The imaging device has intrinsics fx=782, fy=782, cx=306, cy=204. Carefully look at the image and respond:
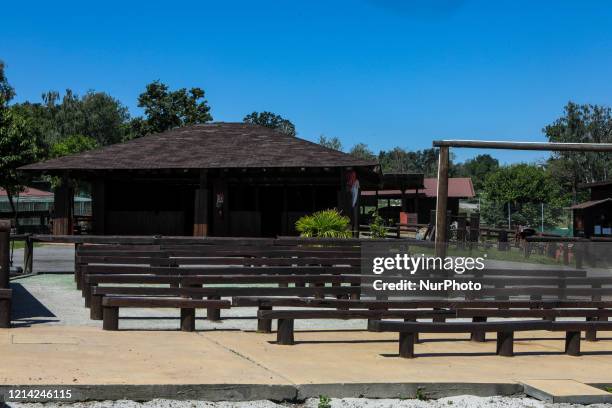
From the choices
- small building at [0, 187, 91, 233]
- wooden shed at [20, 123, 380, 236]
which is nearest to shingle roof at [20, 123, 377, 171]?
wooden shed at [20, 123, 380, 236]

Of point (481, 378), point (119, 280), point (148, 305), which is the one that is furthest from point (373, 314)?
point (119, 280)

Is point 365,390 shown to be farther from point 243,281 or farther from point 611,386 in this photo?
point 243,281

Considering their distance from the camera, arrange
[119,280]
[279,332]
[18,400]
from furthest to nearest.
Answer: [119,280] → [279,332] → [18,400]

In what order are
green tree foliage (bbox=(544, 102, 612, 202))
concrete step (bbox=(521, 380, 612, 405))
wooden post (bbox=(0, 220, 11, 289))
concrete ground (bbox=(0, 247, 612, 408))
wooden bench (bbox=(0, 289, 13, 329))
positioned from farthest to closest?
1. green tree foliage (bbox=(544, 102, 612, 202))
2. wooden post (bbox=(0, 220, 11, 289))
3. wooden bench (bbox=(0, 289, 13, 329))
4. concrete step (bbox=(521, 380, 612, 405))
5. concrete ground (bbox=(0, 247, 612, 408))

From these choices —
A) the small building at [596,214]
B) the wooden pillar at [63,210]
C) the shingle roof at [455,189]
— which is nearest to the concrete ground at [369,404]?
the wooden pillar at [63,210]

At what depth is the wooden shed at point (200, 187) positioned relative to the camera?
88.0 ft

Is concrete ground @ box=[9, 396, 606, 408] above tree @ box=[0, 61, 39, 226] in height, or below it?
below

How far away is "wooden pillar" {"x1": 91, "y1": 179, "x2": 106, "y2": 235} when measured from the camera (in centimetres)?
2850

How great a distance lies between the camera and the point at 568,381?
7008 millimetres

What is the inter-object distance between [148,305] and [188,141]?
21.3 metres

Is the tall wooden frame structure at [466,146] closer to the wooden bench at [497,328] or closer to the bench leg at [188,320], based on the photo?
the wooden bench at [497,328]

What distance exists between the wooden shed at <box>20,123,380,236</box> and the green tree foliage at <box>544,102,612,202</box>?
43.3 meters

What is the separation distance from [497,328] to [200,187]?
783 inches

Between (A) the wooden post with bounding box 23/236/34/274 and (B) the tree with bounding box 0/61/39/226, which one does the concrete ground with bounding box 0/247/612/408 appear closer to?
(A) the wooden post with bounding box 23/236/34/274
